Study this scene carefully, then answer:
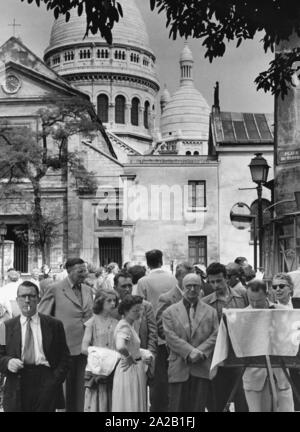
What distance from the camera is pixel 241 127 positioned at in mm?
44938

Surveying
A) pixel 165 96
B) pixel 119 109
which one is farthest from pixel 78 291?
pixel 165 96

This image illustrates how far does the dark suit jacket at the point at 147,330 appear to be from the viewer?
28.3 feet

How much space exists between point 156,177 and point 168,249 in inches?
151

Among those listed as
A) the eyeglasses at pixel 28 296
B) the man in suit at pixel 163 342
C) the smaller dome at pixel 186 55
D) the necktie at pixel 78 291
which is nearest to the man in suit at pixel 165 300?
the man in suit at pixel 163 342

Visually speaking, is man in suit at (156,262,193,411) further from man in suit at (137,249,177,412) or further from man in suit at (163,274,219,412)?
man in suit at (163,274,219,412)

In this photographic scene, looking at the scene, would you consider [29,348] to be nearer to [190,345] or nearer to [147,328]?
[190,345]

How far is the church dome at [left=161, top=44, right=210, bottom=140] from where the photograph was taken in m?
92.7

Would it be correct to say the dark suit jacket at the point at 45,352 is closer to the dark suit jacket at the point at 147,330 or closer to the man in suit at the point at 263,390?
the dark suit jacket at the point at 147,330

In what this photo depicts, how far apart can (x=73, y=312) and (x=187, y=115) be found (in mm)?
85859

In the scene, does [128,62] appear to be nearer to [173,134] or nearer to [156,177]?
[173,134]

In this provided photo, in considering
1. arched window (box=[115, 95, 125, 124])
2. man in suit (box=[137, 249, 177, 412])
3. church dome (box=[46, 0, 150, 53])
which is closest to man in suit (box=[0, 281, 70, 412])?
man in suit (box=[137, 249, 177, 412])

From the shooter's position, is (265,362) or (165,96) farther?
(165,96)

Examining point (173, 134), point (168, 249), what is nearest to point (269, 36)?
point (168, 249)

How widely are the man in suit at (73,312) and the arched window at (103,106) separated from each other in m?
64.1
